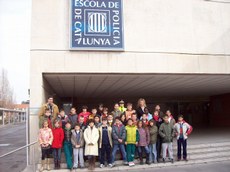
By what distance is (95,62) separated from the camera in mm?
9570

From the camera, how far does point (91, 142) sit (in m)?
7.83

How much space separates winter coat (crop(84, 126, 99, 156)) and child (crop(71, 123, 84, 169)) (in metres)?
0.16

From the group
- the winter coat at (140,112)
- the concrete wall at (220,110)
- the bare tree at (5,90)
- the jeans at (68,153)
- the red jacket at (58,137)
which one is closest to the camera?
the red jacket at (58,137)

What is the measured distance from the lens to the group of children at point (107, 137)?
25.7 ft

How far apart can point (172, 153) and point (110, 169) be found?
7.28 feet

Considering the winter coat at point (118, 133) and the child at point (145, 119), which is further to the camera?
the child at point (145, 119)

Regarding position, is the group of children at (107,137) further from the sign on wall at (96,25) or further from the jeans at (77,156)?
the sign on wall at (96,25)

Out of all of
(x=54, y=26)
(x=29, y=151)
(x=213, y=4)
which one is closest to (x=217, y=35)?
(x=213, y=4)

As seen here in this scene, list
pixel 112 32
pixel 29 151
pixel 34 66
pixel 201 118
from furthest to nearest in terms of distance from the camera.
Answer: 1. pixel 201 118
2. pixel 112 32
3. pixel 34 66
4. pixel 29 151

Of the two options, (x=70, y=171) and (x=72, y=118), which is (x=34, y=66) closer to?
(x=72, y=118)

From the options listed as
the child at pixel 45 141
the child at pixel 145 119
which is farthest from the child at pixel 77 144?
the child at pixel 145 119

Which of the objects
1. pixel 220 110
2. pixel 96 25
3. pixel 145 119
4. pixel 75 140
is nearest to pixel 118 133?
pixel 145 119

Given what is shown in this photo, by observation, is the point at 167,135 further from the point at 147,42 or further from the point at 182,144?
the point at 147,42

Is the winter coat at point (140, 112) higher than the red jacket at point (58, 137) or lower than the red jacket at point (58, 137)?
higher
